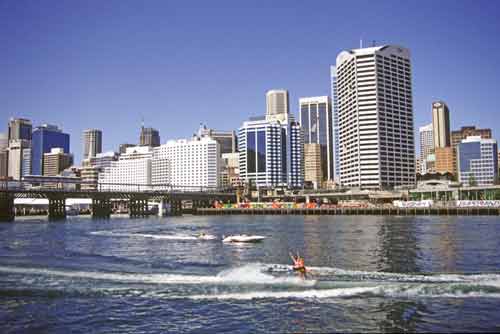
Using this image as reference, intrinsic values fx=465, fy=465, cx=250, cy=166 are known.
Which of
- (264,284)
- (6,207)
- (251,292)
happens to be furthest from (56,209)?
(251,292)

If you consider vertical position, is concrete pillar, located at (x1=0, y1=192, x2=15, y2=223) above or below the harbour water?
above

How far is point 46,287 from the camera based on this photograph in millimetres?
35844

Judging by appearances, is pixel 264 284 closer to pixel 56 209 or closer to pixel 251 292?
pixel 251 292

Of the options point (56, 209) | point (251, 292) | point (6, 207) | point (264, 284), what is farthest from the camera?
point (56, 209)

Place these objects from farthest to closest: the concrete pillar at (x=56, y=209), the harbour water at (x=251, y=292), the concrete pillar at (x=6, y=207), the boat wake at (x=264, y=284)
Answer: the concrete pillar at (x=56, y=209) < the concrete pillar at (x=6, y=207) < the boat wake at (x=264, y=284) < the harbour water at (x=251, y=292)

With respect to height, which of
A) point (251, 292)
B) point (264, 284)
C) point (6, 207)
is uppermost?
point (6, 207)

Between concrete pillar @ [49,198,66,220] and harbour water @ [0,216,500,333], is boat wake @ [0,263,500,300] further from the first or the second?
concrete pillar @ [49,198,66,220]

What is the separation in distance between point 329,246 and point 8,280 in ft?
124

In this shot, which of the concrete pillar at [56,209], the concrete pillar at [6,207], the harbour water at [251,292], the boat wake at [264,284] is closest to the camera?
the harbour water at [251,292]

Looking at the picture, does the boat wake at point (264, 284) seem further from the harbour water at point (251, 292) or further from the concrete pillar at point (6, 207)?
the concrete pillar at point (6, 207)

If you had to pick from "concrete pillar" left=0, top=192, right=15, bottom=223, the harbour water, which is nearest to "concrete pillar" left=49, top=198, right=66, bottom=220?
"concrete pillar" left=0, top=192, right=15, bottom=223

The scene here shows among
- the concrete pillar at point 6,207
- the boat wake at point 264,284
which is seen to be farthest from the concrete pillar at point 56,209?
the boat wake at point 264,284

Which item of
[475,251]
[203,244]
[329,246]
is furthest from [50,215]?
[475,251]

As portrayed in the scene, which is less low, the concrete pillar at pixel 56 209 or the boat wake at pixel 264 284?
the concrete pillar at pixel 56 209
